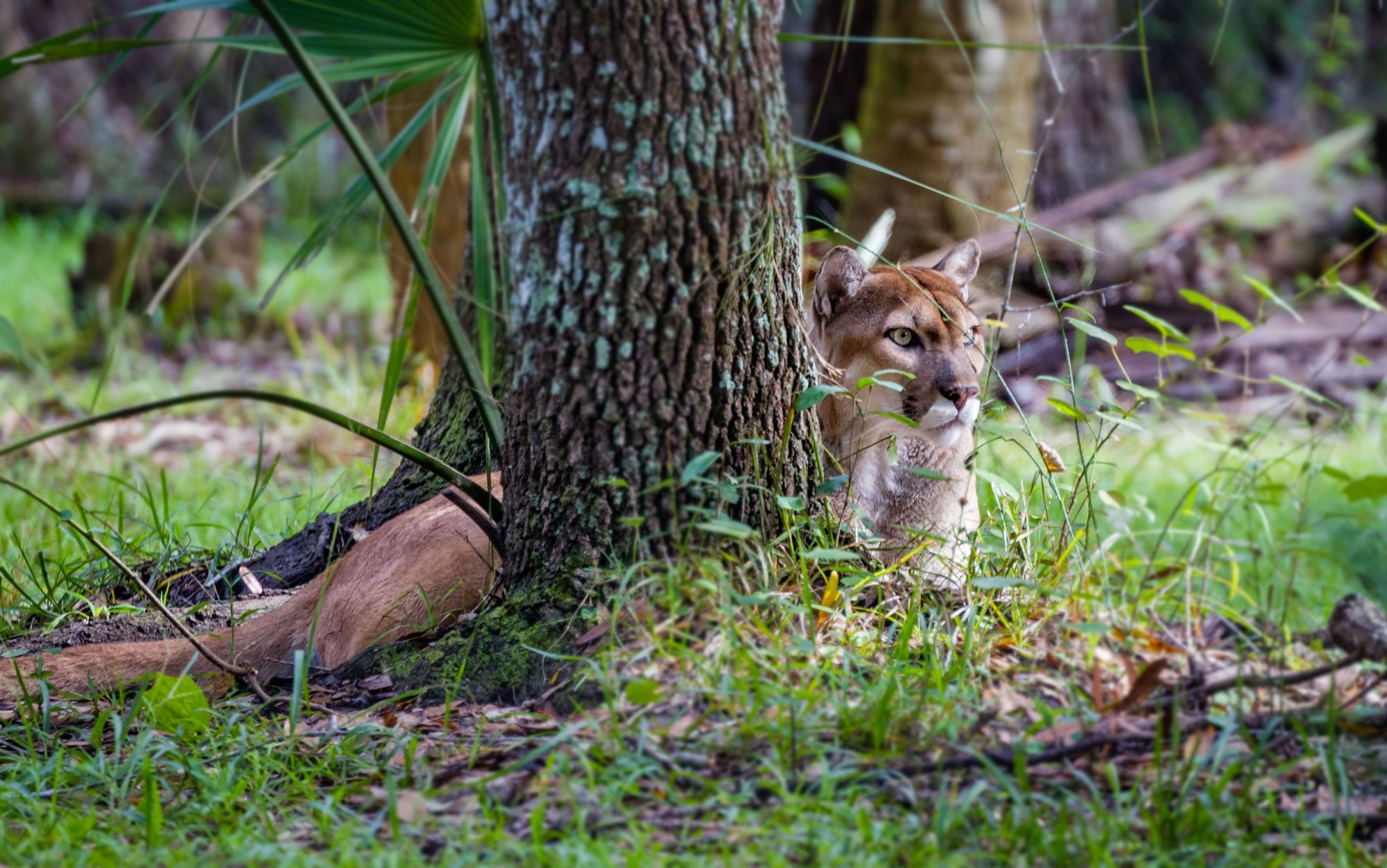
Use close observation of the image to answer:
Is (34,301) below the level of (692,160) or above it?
below

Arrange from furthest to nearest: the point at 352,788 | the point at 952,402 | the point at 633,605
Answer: the point at 952,402, the point at 633,605, the point at 352,788

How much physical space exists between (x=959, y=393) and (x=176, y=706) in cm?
184

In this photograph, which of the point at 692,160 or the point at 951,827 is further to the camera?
the point at 692,160

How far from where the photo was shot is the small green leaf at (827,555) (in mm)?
2416

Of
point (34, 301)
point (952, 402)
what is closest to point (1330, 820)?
point (952, 402)

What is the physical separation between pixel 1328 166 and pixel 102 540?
7280mm

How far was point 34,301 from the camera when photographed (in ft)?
27.4

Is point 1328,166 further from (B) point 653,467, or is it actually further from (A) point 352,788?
(A) point 352,788

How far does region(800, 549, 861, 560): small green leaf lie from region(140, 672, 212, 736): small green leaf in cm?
126

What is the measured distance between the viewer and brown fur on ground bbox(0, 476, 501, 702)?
9.43 ft

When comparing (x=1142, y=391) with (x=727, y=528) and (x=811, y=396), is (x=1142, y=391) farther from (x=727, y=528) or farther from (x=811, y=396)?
(x=727, y=528)

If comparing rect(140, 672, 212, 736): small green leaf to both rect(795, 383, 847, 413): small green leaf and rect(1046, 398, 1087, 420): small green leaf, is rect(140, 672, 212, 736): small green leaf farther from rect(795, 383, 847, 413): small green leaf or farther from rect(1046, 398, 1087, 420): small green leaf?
rect(1046, 398, 1087, 420): small green leaf

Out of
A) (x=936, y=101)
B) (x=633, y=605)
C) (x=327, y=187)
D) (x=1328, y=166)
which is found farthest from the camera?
(x=327, y=187)

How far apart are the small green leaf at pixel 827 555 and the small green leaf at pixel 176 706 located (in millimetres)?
1258
